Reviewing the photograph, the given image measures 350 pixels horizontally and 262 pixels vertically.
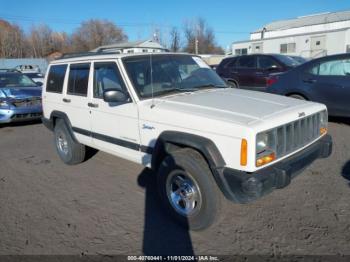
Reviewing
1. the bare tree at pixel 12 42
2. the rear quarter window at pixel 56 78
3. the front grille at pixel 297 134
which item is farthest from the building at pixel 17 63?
the front grille at pixel 297 134

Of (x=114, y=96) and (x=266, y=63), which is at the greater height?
(x=266, y=63)

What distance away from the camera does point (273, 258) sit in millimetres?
2969

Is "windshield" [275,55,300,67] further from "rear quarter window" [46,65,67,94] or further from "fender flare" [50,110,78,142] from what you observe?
"fender flare" [50,110,78,142]

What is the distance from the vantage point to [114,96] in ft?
12.5

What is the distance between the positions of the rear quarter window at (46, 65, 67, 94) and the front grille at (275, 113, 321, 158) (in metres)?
3.81

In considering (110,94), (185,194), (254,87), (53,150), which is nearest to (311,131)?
(185,194)

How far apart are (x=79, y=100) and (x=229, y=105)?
8.26ft

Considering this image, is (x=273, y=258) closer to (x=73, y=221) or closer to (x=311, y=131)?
(x=311, y=131)

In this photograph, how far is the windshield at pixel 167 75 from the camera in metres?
4.11

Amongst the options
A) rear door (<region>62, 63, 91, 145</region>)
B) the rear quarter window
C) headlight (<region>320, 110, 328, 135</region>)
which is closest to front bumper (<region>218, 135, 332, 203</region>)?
headlight (<region>320, 110, 328, 135</region>)

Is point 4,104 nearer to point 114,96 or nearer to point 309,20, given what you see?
point 114,96

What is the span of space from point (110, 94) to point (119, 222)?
1.49 metres

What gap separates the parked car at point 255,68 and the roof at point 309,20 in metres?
41.5

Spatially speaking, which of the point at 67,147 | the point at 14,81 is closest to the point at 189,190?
the point at 67,147
